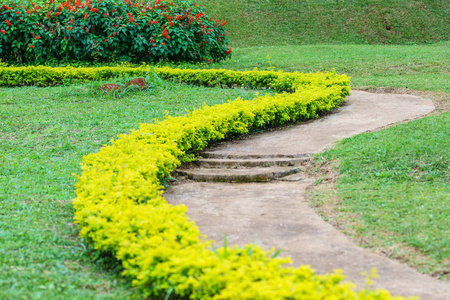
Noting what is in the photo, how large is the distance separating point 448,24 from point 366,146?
1662 cm

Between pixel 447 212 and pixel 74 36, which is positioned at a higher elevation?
pixel 74 36

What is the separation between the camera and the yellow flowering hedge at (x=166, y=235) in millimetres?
2428

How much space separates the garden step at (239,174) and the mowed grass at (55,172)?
1264mm

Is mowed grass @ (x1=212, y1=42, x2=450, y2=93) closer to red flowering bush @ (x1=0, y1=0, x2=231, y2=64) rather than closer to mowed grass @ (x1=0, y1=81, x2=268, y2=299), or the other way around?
red flowering bush @ (x1=0, y1=0, x2=231, y2=64)

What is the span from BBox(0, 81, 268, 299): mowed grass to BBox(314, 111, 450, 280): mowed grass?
192 cm

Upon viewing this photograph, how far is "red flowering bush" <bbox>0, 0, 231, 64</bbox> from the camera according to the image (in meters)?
11.4

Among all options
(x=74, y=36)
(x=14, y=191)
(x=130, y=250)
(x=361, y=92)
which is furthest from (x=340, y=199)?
(x=74, y=36)

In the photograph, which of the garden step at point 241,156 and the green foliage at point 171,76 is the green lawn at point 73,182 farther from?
the green foliage at point 171,76

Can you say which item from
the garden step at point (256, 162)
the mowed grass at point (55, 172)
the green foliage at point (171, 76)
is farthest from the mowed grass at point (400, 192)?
the green foliage at point (171, 76)

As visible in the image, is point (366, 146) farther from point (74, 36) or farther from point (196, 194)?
point (74, 36)

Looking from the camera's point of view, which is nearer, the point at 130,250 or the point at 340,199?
the point at 130,250

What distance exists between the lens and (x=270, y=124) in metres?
7.05

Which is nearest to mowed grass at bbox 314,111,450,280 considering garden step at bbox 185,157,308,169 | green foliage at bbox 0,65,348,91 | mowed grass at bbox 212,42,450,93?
garden step at bbox 185,157,308,169

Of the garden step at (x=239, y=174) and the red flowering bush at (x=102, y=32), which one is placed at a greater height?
the red flowering bush at (x=102, y=32)
